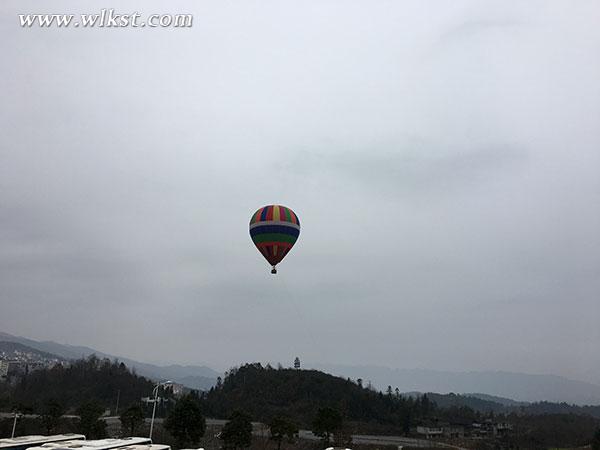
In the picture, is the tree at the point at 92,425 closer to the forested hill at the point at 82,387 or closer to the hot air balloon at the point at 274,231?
the hot air balloon at the point at 274,231

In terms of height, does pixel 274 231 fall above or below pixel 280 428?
above

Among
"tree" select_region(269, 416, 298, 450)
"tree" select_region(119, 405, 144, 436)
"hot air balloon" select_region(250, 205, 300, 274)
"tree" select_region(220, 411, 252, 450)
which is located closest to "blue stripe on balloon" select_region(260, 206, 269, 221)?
"hot air balloon" select_region(250, 205, 300, 274)

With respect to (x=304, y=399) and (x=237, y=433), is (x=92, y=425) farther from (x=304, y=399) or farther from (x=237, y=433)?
(x=304, y=399)

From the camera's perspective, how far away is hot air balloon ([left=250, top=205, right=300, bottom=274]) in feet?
117

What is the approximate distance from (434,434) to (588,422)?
66423 millimetres

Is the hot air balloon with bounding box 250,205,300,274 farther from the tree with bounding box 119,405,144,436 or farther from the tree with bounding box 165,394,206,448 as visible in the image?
the tree with bounding box 119,405,144,436

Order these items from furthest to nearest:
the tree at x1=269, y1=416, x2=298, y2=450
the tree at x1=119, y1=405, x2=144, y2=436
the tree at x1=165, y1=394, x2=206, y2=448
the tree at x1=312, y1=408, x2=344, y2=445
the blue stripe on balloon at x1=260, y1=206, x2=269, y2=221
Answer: the tree at x1=119, y1=405, x2=144, y2=436 → the tree at x1=312, y1=408, x2=344, y2=445 → the tree at x1=269, y1=416, x2=298, y2=450 → the tree at x1=165, y1=394, x2=206, y2=448 → the blue stripe on balloon at x1=260, y1=206, x2=269, y2=221

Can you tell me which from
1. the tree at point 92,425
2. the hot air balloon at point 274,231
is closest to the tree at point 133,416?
the tree at point 92,425

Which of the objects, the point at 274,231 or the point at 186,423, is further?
the point at 186,423

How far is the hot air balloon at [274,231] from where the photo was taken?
35.7 meters

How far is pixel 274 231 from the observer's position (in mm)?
35625

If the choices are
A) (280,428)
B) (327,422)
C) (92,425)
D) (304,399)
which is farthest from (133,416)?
(304,399)

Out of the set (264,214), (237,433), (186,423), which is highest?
(264,214)

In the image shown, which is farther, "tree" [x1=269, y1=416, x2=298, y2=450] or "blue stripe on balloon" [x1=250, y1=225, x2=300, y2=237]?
"tree" [x1=269, y1=416, x2=298, y2=450]
